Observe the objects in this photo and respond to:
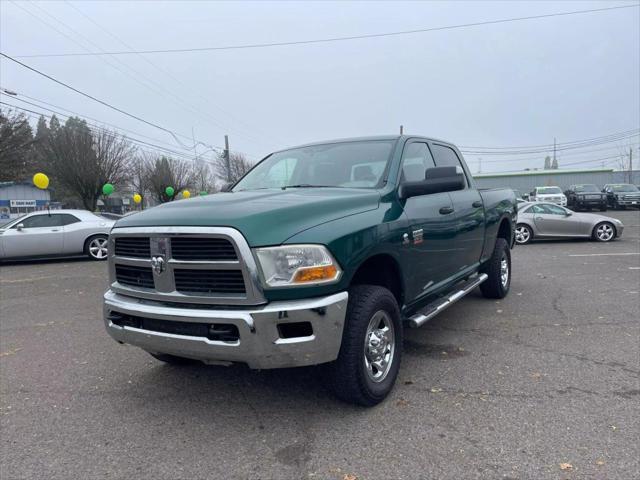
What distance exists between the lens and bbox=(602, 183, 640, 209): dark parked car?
2822 centimetres

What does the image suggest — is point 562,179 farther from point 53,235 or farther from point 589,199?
point 53,235

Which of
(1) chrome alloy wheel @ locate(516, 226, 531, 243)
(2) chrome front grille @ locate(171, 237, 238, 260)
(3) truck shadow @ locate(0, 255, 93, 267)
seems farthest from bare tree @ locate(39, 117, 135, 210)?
(2) chrome front grille @ locate(171, 237, 238, 260)

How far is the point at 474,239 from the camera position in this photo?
5082 mm

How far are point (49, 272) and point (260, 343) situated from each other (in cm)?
982

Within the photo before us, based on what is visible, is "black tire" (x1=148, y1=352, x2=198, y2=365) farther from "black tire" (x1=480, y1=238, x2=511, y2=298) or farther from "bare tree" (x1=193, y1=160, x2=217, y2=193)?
"bare tree" (x1=193, y1=160, x2=217, y2=193)

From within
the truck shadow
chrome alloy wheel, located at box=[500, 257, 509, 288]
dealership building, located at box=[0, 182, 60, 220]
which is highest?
dealership building, located at box=[0, 182, 60, 220]

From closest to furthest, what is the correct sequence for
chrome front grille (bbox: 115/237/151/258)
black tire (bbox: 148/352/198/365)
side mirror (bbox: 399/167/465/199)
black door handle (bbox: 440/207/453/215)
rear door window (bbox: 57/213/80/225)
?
chrome front grille (bbox: 115/237/151/258) < side mirror (bbox: 399/167/465/199) < black tire (bbox: 148/352/198/365) < black door handle (bbox: 440/207/453/215) < rear door window (bbox: 57/213/80/225)

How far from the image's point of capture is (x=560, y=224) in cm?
1355

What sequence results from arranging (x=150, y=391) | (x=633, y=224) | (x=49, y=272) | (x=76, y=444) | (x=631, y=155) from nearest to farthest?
1. (x=76, y=444)
2. (x=150, y=391)
3. (x=49, y=272)
4. (x=633, y=224)
5. (x=631, y=155)

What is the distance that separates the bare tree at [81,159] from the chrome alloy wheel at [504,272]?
3071 cm

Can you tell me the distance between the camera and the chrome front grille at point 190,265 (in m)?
2.72

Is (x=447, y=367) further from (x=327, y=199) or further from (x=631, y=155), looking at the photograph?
(x=631, y=155)

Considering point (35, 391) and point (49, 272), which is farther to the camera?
point (49, 272)

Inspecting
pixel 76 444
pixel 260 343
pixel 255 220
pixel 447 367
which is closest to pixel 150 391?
pixel 76 444
